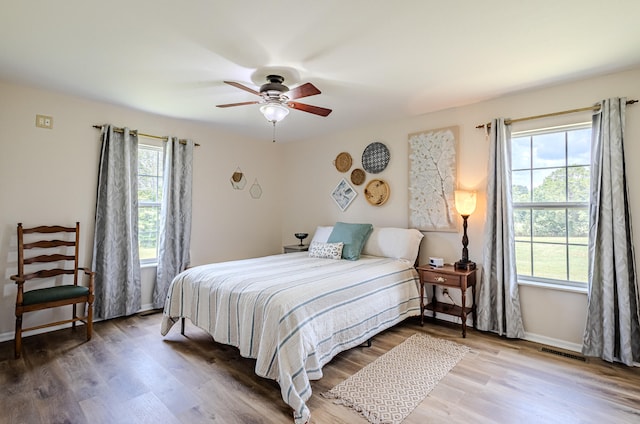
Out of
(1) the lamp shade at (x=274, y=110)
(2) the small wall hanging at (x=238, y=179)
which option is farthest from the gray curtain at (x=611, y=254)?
(2) the small wall hanging at (x=238, y=179)

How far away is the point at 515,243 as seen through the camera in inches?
126

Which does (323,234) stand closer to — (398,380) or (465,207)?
(465,207)

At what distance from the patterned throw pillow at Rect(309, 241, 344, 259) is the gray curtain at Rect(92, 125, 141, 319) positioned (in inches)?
83.9

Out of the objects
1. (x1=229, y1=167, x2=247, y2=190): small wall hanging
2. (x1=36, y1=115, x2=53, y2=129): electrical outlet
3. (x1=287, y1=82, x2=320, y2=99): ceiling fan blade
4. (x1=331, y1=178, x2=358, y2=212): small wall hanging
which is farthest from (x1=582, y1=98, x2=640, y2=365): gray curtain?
(x1=36, y1=115, x2=53, y2=129): electrical outlet

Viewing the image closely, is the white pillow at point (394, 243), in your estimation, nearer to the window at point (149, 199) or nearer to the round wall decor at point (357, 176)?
the round wall decor at point (357, 176)

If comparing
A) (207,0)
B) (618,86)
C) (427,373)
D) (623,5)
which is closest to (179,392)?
(427,373)

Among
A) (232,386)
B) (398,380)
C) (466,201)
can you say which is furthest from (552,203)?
(232,386)

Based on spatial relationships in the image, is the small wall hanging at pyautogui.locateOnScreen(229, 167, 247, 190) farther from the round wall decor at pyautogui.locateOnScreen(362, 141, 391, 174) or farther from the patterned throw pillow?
the round wall decor at pyautogui.locateOnScreen(362, 141, 391, 174)

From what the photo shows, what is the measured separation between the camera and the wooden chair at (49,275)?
2.73 meters

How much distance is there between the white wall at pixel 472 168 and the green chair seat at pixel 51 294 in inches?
121

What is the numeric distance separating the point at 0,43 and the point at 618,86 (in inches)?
191

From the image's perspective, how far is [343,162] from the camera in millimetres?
4594

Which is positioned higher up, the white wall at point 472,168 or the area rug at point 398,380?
the white wall at point 472,168

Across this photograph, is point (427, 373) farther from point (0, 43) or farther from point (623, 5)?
point (0, 43)
